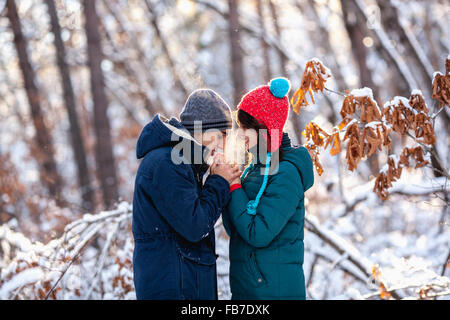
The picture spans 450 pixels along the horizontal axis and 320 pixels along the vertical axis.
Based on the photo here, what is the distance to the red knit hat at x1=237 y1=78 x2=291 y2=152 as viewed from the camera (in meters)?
2.55

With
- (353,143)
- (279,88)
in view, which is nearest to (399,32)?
(353,143)

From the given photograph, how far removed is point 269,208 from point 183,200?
0.50m

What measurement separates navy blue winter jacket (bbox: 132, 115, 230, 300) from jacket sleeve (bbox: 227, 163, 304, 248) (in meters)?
0.10

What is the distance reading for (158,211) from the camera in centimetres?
239

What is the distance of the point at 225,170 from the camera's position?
8.23 ft

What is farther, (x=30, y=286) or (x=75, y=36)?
(x=75, y=36)

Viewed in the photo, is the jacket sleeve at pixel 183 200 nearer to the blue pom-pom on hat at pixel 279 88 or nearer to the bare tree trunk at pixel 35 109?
the blue pom-pom on hat at pixel 279 88

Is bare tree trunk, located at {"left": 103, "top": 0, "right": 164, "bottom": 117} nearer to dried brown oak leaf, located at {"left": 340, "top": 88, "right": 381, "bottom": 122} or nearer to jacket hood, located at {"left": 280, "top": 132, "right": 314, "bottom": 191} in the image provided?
dried brown oak leaf, located at {"left": 340, "top": 88, "right": 381, "bottom": 122}

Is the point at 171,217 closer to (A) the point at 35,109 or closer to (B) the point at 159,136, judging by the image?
(B) the point at 159,136

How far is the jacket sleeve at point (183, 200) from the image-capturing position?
7.47ft

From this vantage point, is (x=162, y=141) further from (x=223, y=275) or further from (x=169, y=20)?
(x=169, y=20)

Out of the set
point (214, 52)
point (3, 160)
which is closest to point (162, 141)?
point (3, 160)

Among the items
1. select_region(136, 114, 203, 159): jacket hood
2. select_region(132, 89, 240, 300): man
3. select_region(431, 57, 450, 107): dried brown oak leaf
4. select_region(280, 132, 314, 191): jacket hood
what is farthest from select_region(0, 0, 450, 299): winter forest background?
select_region(136, 114, 203, 159): jacket hood

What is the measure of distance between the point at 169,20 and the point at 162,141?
14.9m
